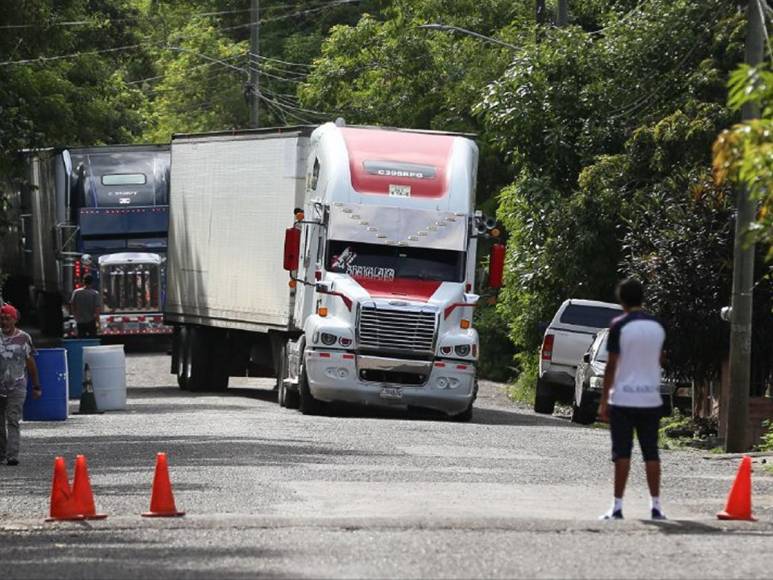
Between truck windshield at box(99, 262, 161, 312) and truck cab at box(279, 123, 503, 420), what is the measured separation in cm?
1718

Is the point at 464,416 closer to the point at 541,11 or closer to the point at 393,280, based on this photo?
the point at 393,280

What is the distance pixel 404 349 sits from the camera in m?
27.3

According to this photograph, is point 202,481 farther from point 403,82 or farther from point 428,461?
point 403,82

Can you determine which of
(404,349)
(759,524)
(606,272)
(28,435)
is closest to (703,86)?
(606,272)

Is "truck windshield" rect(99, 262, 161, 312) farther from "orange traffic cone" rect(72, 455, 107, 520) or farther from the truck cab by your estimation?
"orange traffic cone" rect(72, 455, 107, 520)

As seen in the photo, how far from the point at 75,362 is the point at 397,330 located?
6154 mm

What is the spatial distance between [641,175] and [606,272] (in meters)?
2.54

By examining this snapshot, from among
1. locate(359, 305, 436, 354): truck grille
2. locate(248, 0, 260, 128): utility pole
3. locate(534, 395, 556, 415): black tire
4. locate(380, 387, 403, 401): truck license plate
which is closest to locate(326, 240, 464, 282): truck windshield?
locate(359, 305, 436, 354): truck grille

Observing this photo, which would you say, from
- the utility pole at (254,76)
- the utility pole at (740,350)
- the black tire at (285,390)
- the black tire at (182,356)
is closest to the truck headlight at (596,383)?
the black tire at (285,390)

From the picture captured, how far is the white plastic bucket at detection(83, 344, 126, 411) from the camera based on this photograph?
29.2 metres

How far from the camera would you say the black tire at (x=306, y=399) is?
2812 centimetres

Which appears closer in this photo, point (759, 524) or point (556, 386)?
point (759, 524)

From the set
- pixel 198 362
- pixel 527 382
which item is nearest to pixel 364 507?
pixel 198 362

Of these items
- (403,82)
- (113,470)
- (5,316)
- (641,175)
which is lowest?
(113,470)
